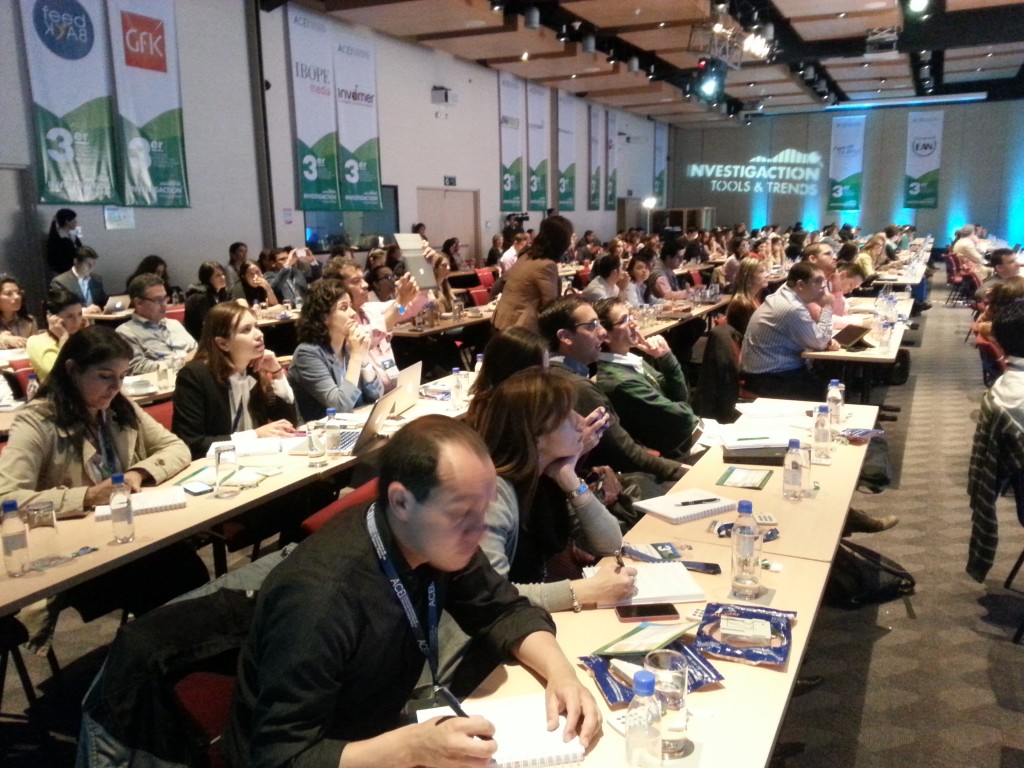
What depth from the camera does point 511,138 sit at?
14594mm

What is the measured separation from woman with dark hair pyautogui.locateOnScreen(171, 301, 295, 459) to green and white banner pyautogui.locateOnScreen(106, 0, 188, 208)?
5516mm

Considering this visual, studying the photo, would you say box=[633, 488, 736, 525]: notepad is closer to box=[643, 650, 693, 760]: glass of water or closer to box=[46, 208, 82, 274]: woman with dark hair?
box=[643, 650, 693, 760]: glass of water

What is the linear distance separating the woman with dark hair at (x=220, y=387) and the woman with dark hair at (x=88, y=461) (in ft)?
1.55

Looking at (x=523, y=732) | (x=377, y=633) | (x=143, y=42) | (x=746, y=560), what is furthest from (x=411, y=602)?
(x=143, y=42)

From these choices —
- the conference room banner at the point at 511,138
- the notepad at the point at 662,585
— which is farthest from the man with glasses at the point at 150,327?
the conference room banner at the point at 511,138

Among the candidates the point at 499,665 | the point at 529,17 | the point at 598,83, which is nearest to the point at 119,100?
the point at 529,17

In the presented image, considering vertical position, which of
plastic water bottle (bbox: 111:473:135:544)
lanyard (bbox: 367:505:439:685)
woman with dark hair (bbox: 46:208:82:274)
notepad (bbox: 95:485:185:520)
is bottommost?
notepad (bbox: 95:485:185:520)

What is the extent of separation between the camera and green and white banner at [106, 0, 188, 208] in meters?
7.95

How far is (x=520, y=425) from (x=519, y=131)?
1351 centimetres

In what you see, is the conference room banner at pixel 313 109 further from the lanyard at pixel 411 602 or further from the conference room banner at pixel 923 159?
the conference room banner at pixel 923 159

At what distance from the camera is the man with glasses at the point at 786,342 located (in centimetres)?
532

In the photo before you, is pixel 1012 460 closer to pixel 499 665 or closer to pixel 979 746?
pixel 979 746

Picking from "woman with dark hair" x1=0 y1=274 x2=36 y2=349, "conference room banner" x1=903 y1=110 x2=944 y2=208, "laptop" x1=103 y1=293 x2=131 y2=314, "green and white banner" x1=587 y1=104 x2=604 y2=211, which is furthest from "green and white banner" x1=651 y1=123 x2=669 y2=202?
"woman with dark hair" x1=0 y1=274 x2=36 y2=349

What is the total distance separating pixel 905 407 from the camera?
23.6ft
